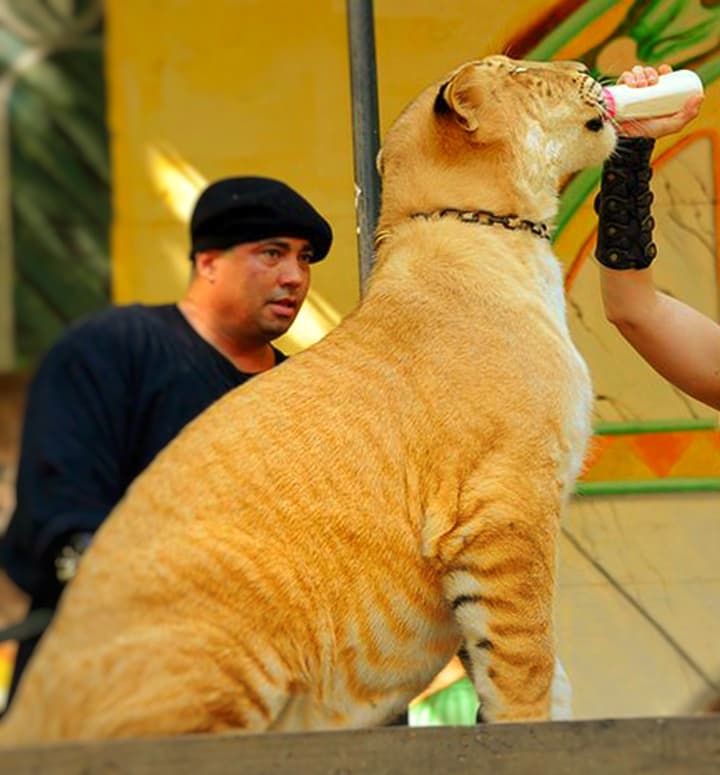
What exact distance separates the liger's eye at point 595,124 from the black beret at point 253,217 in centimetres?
70

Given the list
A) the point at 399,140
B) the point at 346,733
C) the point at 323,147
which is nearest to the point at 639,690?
the point at 323,147

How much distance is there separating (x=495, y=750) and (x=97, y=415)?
4.21 feet

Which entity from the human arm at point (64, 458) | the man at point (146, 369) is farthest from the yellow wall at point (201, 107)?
the human arm at point (64, 458)

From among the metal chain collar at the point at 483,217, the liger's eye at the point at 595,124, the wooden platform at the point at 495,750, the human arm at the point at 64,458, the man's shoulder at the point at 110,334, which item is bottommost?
the wooden platform at the point at 495,750

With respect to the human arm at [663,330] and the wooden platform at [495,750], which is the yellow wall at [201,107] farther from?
the wooden platform at [495,750]

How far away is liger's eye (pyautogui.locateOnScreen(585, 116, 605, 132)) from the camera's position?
13.5 ft

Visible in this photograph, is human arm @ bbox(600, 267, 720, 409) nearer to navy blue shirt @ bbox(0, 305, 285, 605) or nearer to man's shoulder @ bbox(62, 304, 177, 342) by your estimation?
navy blue shirt @ bbox(0, 305, 285, 605)

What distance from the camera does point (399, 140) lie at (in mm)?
4129

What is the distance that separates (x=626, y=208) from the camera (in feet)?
13.8

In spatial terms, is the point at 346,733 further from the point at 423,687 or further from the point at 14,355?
the point at 14,355

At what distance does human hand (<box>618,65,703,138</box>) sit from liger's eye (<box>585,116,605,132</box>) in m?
0.05

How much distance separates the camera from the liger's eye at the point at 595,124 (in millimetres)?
4113

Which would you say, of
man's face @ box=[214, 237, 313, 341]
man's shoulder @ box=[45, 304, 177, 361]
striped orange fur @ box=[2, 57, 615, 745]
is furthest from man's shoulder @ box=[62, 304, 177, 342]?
striped orange fur @ box=[2, 57, 615, 745]

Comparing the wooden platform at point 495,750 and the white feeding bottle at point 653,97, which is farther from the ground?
the white feeding bottle at point 653,97
